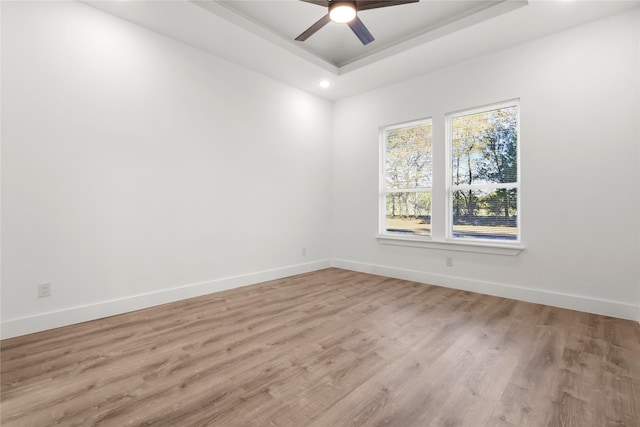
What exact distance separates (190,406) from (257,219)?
2893 millimetres

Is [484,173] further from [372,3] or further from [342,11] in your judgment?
[342,11]

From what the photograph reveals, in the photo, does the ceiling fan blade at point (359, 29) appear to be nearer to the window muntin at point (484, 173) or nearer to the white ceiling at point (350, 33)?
the white ceiling at point (350, 33)

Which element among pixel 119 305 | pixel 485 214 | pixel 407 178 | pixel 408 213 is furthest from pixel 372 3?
pixel 119 305

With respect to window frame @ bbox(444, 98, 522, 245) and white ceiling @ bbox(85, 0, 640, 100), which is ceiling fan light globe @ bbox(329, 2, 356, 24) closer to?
white ceiling @ bbox(85, 0, 640, 100)

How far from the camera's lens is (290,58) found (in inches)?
153

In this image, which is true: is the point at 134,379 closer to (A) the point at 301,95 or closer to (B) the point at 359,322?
(B) the point at 359,322

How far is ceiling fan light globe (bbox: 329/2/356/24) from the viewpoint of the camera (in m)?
2.41

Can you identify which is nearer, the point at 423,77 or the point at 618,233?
the point at 618,233

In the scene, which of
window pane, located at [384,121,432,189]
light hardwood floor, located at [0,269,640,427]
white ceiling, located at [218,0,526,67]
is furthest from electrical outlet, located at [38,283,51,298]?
window pane, located at [384,121,432,189]

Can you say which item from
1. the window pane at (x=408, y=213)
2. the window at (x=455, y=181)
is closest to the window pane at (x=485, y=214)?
the window at (x=455, y=181)

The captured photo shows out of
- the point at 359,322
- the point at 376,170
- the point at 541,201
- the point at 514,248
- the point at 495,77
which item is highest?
the point at 495,77

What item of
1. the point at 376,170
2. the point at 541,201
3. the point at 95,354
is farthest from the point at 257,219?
the point at 541,201

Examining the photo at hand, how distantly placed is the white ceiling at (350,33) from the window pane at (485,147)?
0.83 metres

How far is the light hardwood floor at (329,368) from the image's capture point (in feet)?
5.04
